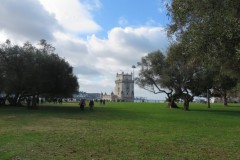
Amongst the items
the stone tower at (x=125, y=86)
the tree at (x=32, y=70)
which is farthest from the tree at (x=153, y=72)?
the stone tower at (x=125, y=86)

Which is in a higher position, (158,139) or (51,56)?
(51,56)

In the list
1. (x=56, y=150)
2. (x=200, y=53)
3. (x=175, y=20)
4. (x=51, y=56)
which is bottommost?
(x=56, y=150)

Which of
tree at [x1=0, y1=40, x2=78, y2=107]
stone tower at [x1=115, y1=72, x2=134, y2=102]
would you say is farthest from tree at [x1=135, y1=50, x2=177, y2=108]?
stone tower at [x1=115, y1=72, x2=134, y2=102]

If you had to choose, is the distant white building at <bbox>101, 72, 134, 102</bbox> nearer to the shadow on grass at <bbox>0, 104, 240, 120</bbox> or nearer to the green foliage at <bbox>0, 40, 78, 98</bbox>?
the green foliage at <bbox>0, 40, 78, 98</bbox>

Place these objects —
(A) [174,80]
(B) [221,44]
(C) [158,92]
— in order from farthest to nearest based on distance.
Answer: (C) [158,92] < (A) [174,80] < (B) [221,44]

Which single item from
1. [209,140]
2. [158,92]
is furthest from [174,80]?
[209,140]

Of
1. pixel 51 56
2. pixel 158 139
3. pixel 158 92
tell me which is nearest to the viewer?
pixel 158 139

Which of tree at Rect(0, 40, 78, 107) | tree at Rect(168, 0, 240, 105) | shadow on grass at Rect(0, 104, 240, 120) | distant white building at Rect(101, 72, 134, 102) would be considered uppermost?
distant white building at Rect(101, 72, 134, 102)

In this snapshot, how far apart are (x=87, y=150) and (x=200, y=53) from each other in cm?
526

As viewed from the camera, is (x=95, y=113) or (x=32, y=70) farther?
(x=32, y=70)

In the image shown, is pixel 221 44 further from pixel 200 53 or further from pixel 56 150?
pixel 56 150

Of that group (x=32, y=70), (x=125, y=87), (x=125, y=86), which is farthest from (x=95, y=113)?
(x=125, y=87)

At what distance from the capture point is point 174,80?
64125mm

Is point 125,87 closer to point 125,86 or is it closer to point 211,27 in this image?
point 125,86
